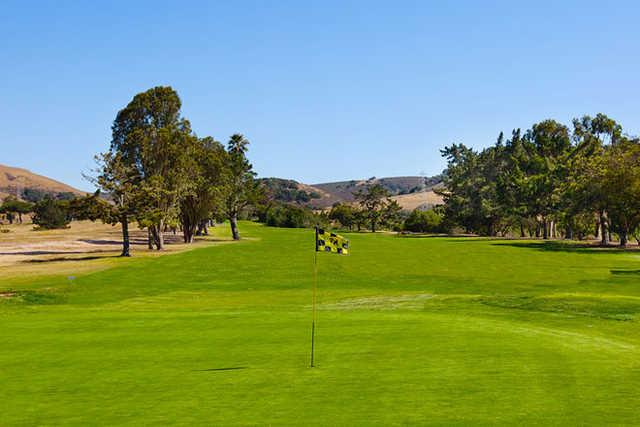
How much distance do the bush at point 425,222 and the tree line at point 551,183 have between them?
598 cm

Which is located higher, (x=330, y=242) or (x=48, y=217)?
(x=48, y=217)

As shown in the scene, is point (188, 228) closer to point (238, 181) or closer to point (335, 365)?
point (238, 181)

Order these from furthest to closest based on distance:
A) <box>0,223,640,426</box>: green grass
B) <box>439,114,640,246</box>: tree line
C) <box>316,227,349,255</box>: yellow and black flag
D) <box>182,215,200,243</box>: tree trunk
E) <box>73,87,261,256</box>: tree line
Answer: <box>182,215,200,243</box>: tree trunk → <box>439,114,640,246</box>: tree line → <box>73,87,261,256</box>: tree line → <box>316,227,349,255</box>: yellow and black flag → <box>0,223,640,426</box>: green grass

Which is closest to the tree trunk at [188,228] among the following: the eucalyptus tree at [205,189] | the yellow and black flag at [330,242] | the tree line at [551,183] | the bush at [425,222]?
the eucalyptus tree at [205,189]

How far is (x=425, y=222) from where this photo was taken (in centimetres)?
15312

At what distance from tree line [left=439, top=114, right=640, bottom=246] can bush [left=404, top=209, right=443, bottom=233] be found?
19.6ft

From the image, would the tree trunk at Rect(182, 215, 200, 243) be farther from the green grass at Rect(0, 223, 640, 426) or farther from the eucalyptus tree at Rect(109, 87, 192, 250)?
the green grass at Rect(0, 223, 640, 426)

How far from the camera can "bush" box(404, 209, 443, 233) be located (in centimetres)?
15188

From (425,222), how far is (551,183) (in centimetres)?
5338

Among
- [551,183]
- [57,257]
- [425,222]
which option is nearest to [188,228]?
[57,257]

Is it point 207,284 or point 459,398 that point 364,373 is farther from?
point 207,284

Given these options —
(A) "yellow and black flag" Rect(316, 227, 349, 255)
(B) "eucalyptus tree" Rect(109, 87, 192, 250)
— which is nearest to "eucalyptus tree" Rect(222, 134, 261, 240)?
(B) "eucalyptus tree" Rect(109, 87, 192, 250)

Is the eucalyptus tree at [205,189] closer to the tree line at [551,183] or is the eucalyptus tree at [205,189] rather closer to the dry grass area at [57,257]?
the dry grass area at [57,257]

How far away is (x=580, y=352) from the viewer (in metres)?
14.1
